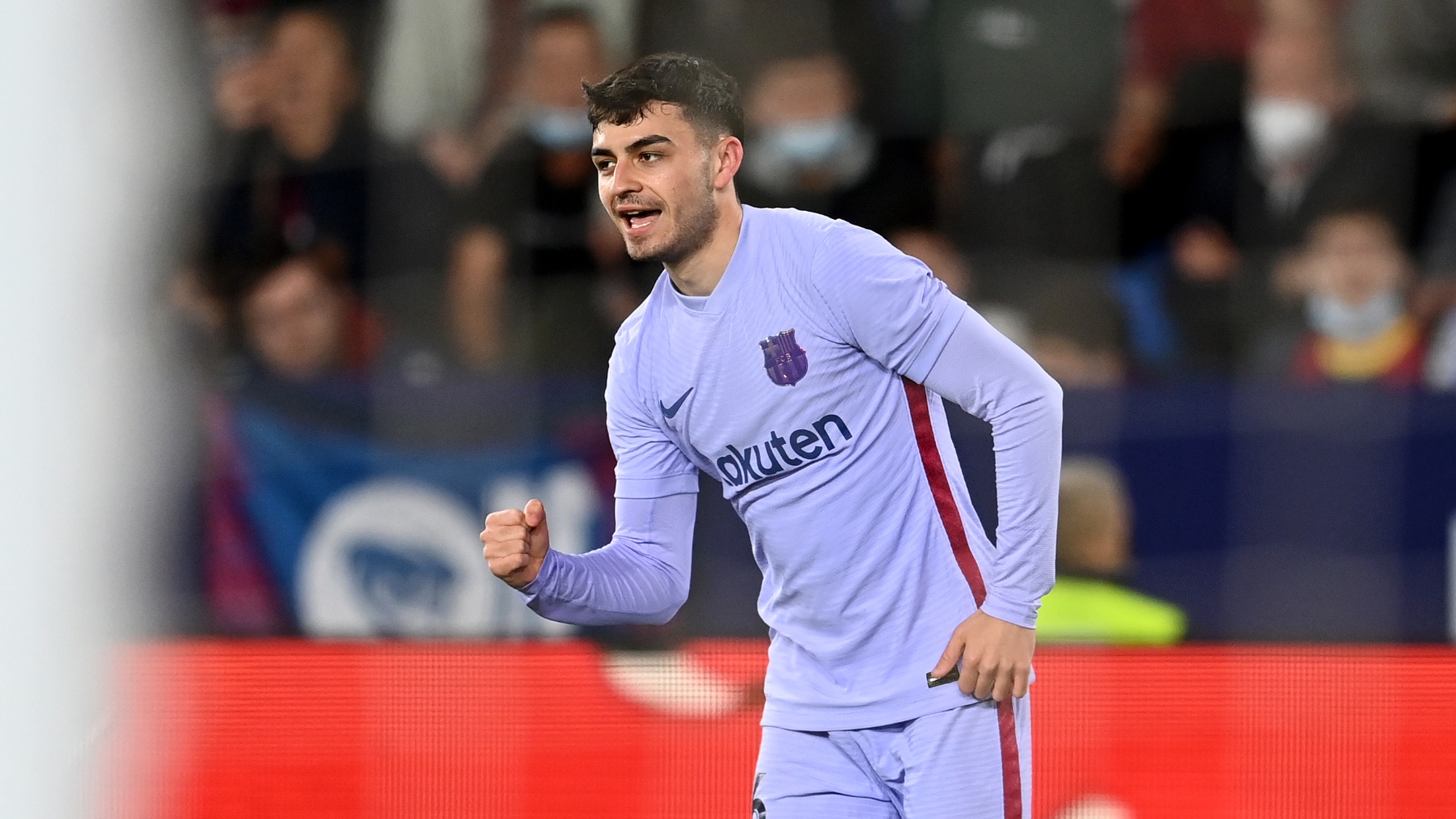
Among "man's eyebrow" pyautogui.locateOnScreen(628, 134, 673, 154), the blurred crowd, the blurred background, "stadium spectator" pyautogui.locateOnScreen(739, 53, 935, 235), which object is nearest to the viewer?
"man's eyebrow" pyautogui.locateOnScreen(628, 134, 673, 154)

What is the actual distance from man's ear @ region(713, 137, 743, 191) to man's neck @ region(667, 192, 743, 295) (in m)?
0.03

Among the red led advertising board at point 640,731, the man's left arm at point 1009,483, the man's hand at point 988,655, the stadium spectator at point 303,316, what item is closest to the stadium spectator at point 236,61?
the stadium spectator at point 303,316

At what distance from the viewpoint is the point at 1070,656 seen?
175 inches

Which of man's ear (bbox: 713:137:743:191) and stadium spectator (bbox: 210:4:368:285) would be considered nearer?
man's ear (bbox: 713:137:743:191)

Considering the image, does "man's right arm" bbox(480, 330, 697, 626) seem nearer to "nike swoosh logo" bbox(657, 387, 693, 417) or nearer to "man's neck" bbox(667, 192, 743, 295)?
"nike swoosh logo" bbox(657, 387, 693, 417)

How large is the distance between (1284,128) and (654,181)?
10.8 feet

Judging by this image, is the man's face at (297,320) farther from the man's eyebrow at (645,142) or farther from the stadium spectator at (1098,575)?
the man's eyebrow at (645,142)

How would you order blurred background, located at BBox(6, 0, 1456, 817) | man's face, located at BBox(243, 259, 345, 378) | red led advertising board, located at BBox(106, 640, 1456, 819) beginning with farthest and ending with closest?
1. man's face, located at BBox(243, 259, 345, 378)
2. blurred background, located at BBox(6, 0, 1456, 817)
3. red led advertising board, located at BBox(106, 640, 1456, 819)

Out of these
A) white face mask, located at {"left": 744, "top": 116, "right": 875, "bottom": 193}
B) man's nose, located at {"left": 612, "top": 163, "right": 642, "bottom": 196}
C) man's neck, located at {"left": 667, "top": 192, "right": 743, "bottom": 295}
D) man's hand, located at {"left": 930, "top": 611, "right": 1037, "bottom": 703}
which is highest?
white face mask, located at {"left": 744, "top": 116, "right": 875, "bottom": 193}

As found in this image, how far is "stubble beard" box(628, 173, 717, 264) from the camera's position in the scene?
2.72 meters

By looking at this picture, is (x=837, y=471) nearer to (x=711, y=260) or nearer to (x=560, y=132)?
(x=711, y=260)

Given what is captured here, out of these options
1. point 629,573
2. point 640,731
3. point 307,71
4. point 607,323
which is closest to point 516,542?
point 629,573

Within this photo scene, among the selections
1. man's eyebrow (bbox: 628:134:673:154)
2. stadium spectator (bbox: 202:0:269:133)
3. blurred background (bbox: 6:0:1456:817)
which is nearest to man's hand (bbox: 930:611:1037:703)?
man's eyebrow (bbox: 628:134:673:154)

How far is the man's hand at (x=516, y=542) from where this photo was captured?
8.55 feet
